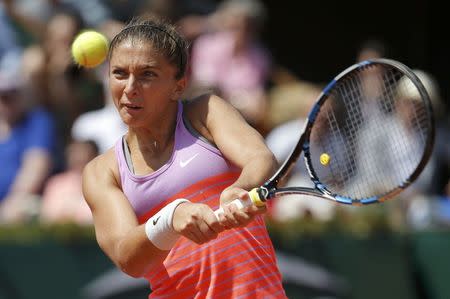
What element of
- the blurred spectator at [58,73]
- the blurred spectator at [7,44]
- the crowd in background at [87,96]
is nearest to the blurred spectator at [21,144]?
the crowd in background at [87,96]

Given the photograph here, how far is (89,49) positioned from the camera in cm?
406

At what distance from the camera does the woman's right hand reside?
3330mm

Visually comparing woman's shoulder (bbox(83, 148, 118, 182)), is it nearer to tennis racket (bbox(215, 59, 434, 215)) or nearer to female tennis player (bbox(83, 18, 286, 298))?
female tennis player (bbox(83, 18, 286, 298))

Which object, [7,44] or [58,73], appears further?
[7,44]

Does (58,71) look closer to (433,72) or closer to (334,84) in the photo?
(433,72)

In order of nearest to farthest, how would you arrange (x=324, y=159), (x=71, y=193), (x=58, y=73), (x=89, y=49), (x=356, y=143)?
(x=324, y=159) < (x=89, y=49) < (x=356, y=143) < (x=71, y=193) < (x=58, y=73)

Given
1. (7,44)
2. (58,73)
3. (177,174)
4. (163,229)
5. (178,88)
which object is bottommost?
(163,229)

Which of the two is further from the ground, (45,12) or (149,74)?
(45,12)

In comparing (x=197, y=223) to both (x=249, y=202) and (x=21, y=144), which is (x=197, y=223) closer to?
(x=249, y=202)

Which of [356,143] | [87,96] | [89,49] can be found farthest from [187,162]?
[87,96]

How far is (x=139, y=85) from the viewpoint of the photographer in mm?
3656

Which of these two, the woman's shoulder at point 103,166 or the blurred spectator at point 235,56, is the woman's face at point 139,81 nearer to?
the woman's shoulder at point 103,166

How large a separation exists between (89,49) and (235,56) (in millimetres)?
4647

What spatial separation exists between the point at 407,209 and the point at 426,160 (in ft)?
13.8
